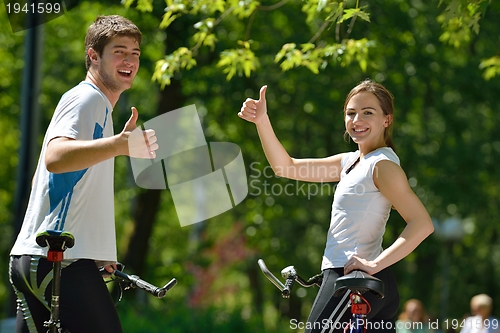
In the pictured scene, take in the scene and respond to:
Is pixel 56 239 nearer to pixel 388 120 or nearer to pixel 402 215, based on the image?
pixel 402 215

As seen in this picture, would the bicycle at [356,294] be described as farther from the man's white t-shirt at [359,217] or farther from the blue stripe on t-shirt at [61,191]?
the blue stripe on t-shirt at [61,191]

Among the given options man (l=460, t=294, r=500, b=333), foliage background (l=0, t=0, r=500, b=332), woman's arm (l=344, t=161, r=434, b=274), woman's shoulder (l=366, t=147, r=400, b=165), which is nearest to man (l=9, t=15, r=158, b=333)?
woman's arm (l=344, t=161, r=434, b=274)

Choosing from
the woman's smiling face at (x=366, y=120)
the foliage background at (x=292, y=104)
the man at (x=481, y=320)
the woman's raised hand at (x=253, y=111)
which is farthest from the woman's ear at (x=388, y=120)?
the man at (x=481, y=320)

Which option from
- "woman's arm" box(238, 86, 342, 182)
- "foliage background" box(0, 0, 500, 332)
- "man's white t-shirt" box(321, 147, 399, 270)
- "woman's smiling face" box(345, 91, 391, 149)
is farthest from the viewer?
"foliage background" box(0, 0, 500, 332)

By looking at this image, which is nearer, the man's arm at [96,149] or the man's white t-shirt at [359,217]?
the man's arm at [96,149]

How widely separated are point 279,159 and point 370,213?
740 mm

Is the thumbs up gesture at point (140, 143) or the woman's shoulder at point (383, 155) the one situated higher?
the thumbs up gesture at point (140, 143)

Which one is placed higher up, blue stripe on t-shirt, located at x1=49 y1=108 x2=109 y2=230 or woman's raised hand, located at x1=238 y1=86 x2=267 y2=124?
woman's raised hand, located at x1=238 y1=86 x2=267 y2=124

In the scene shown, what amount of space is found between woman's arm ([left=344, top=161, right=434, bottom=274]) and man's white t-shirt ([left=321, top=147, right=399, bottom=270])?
5cm

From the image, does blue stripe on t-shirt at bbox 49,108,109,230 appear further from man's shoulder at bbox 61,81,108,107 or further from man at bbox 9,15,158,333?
man's shoulder at bbox 61,81,108,107

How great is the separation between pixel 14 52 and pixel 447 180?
873cm

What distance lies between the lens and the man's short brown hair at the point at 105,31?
3328 millimetres

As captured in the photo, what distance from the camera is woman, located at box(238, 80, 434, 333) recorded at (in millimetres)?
3152

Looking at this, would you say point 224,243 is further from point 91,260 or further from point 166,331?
point 91,260
